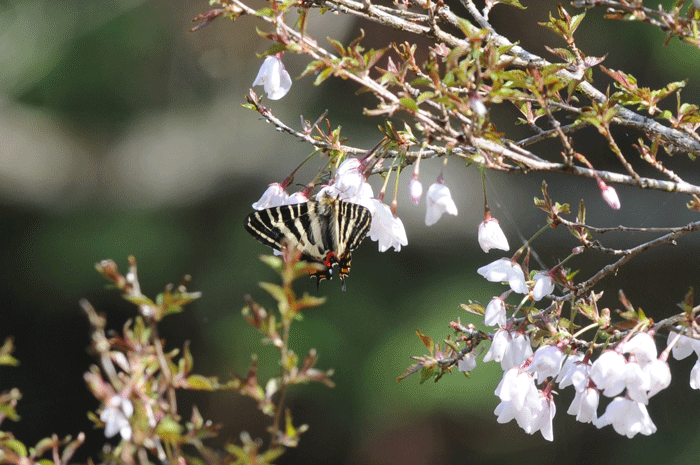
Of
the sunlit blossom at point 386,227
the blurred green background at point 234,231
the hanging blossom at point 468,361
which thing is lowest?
the blurred green background at point 234,231

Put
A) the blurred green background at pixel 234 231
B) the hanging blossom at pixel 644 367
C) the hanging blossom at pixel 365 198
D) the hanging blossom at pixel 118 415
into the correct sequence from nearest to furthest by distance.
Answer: the hanging blossom at pixel 118 415
the hanging blossom at pixel 644 367
the hanging blossom at pixel 365 198
the blurred green background at pixel 234 231

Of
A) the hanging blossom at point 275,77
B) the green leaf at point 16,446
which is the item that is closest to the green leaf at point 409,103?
the hanging blossom at point 275,77

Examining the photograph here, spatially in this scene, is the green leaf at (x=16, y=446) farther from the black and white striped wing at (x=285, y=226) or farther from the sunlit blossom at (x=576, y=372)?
the sunlit blossom at (x=576, y=372)

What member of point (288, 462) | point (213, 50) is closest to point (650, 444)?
point (288, 462)

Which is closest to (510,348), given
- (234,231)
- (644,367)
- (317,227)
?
(644,367)

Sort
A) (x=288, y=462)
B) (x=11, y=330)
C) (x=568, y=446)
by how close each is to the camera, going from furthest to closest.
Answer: (x=11, y=330) < (x=288, y=462) < (x=568, y=446)

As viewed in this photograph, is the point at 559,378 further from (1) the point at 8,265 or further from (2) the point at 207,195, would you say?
(1) the point at 8,265

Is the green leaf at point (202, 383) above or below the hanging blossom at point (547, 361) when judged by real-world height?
above

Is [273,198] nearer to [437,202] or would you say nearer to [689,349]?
[437,202]
